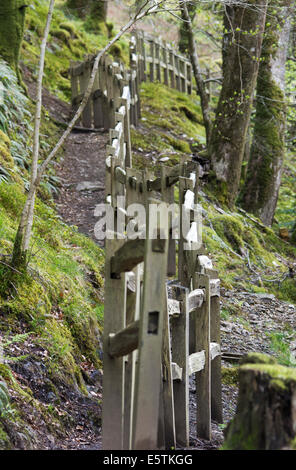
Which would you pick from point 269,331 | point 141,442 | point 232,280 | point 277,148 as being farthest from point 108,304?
point 277,148

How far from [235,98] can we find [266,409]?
10.3 metres

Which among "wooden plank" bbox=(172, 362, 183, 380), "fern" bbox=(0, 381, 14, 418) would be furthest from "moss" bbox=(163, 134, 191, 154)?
"fern" bbox=(0, 381, 14, 418)

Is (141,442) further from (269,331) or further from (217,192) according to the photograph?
(217,192)

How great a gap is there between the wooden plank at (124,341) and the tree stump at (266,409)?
2.32 feet

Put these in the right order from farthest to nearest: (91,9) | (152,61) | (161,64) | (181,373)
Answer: (91,9) → (161,64) → (152,61) → (181,373)

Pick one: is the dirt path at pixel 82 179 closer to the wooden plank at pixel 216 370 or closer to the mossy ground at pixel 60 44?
the mossy ground at pixel 60 44

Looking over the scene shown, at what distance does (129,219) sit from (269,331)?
3.29 meters

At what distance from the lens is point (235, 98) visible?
12.6m

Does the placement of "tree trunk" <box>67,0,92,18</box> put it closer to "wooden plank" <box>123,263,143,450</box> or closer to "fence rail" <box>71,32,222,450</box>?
"fence rail" <box>71,32,222,450</box>

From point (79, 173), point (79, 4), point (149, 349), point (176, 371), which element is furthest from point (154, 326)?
point (79, 4)

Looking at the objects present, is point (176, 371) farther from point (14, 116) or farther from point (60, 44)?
point (60, 44)

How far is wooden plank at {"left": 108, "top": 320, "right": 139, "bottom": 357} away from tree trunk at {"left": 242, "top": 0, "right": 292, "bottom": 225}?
11.4 metres

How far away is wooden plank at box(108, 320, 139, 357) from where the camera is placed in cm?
367

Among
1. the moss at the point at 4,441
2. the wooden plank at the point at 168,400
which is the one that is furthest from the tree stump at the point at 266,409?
the moss at the point at 4,441
